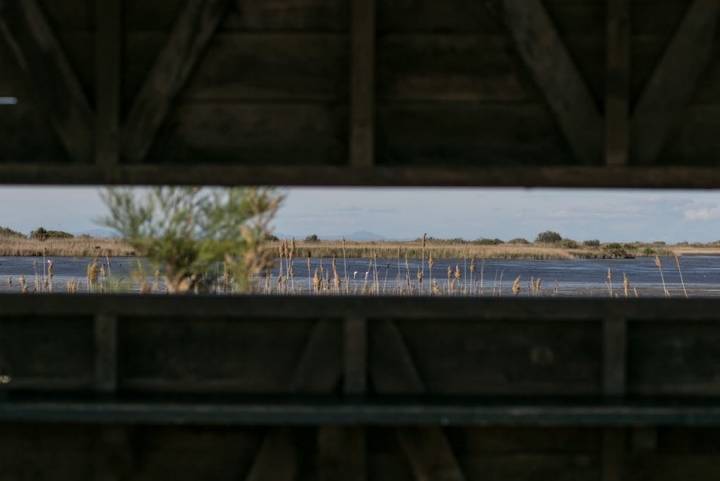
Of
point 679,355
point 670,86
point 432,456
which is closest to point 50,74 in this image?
point 432,456

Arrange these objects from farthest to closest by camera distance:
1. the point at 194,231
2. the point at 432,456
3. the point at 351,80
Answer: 1. the point at 194,231
2. the point at 432,456
3. the point at 351,80

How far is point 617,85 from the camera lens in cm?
429

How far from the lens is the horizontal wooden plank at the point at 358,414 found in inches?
157

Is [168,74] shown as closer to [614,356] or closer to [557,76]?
[557,76]

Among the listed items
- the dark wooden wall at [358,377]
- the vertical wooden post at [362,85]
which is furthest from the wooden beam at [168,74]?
the dark wooden wall at [358,377]

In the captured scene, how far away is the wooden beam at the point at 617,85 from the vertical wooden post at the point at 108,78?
2.38m

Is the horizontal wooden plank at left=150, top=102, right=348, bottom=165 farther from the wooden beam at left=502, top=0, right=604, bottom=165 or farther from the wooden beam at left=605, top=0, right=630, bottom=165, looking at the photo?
the wooden beam at left=605, top=0, right=630, bottom=165

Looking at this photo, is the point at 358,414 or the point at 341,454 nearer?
the point at 358,414

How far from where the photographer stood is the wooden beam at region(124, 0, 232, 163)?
4262 mm

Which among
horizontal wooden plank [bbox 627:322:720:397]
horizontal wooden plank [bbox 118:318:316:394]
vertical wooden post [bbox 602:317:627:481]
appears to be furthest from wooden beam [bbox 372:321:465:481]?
horizontal wooden plank [bbox 627:322:720:397]

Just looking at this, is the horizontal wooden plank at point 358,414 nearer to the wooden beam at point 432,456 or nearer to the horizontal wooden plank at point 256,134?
the wooden beam at point 432,456

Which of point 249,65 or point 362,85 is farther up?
point 249,65

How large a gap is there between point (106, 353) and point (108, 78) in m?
1.36

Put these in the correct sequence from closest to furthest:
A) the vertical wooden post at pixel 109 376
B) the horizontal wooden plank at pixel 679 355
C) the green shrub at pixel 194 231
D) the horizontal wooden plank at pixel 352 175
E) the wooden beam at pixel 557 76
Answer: the horizontal wooden plank at pixel 352 175
the wooden beam at pixel 557 76
the vertical wooden post at pixel 109 376
the horizontal wooden plank at pixel 679 355
the green shrub at pixel 194 231
